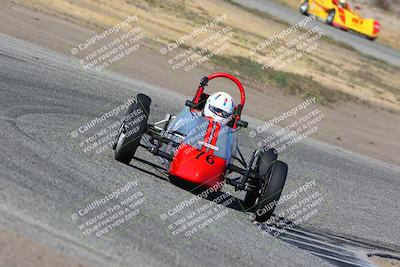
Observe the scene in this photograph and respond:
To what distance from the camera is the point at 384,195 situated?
51.0 ft

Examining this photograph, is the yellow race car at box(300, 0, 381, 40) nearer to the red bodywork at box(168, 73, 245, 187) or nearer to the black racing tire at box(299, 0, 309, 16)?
the black racing tire at box(299, 0, 309, 16)

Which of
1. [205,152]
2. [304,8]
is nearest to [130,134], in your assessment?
[205,152]

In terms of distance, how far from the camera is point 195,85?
21.2 metres

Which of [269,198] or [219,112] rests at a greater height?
[219,112]

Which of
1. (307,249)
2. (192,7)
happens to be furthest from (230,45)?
(307,249)

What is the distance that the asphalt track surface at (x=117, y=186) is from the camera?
7699 millimetres

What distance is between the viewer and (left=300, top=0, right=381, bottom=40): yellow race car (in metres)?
36.6

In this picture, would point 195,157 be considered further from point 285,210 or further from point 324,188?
point 324,188

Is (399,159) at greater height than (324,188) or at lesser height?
lesser

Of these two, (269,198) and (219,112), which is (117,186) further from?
(219,112)

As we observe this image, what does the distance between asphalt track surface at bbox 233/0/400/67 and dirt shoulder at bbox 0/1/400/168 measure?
10.7 metres

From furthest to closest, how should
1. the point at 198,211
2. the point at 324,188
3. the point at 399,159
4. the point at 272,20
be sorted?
the point at 272,20 → the point at 399,159 → the point at 324,188 → the point at 198,211

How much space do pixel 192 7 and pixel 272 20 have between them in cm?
452

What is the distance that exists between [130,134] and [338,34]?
26487 mm
